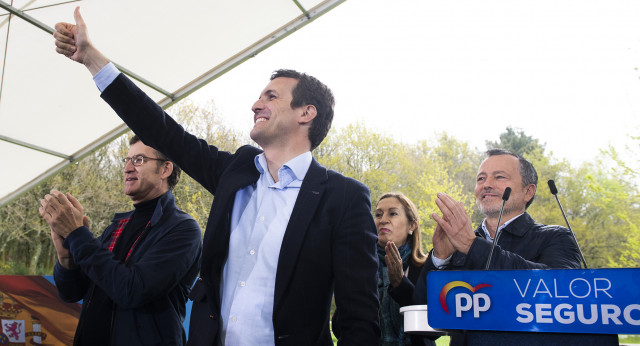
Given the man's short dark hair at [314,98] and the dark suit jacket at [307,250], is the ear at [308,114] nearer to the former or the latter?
the man's short dark hair at [314,98]

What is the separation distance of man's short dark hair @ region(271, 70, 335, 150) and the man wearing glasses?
862 millimetres

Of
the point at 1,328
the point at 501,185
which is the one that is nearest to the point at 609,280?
the point at 501,185

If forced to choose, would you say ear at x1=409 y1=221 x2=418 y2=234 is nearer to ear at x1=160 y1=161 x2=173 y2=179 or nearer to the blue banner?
ear at x1=160 y1=161 x2=173 y2=179

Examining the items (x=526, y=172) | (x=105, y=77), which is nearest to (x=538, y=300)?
(x=105, y=77)

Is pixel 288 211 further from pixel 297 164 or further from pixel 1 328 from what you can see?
pixel 1 328

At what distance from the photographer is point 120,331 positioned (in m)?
2.42

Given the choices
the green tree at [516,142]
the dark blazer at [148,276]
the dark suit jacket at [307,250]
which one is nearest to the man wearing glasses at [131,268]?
the dark blazer at [148,276]

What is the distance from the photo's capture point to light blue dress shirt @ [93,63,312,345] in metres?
1.81

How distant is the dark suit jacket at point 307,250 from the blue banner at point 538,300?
0.58m

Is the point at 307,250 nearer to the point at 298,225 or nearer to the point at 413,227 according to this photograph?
the point at 298,225

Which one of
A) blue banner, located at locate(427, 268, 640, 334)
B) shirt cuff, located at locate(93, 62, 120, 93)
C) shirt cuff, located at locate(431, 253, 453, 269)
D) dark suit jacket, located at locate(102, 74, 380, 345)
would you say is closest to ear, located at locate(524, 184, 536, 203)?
shirt cuff, located at locate(431, 253, 453, 269)

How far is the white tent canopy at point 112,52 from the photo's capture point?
4227mm

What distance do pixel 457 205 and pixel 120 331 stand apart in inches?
61.9

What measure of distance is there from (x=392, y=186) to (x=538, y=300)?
21.5 meters
